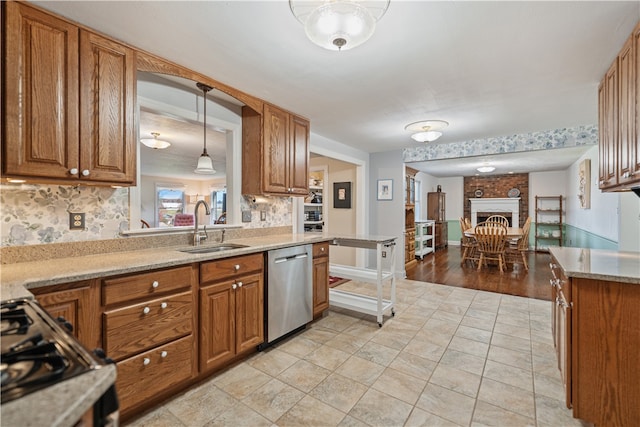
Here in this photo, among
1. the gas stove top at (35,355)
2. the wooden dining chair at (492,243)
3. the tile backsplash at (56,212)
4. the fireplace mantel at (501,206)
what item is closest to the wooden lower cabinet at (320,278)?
the tile backsplash at (56,212)

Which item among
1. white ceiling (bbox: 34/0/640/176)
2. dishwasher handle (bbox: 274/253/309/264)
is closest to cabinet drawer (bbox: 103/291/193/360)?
dishwasher handle (bbox: 274/253/309/264)

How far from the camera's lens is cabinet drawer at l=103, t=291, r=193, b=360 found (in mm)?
1501

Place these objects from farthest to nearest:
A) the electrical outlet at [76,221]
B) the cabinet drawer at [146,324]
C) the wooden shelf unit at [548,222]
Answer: the wooden shelf unit at [548,222] → the electrical outlet at [76,221] → the cabinet drawer at [146,324]

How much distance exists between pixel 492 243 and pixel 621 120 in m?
4.11

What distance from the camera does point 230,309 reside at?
209 centimetres

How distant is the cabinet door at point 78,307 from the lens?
4.27ft

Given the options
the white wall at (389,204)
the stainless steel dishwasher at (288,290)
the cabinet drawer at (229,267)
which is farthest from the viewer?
the white wall at (389,204)

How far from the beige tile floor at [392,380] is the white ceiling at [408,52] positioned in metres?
2.26

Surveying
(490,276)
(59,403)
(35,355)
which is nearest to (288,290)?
(35,355)

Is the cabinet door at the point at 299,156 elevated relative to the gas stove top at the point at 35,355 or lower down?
elevated

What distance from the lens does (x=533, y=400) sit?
1.80 metres

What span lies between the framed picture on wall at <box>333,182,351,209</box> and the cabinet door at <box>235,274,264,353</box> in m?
3.30

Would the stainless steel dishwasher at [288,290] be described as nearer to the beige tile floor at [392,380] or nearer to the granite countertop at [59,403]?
the beige tile floor at [392,380]

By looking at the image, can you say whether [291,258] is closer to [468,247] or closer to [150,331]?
[150,331]
